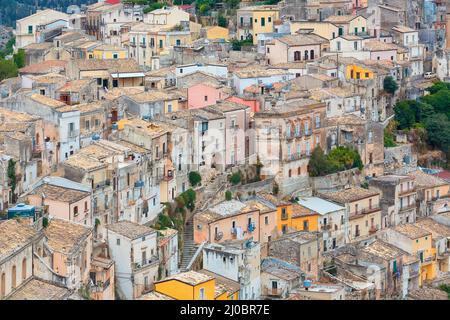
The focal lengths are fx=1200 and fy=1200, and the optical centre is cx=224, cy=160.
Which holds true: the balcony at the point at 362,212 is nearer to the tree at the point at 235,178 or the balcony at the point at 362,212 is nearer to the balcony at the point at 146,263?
the tree at the point at 235,178

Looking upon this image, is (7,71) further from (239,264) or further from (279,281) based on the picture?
(279,281)

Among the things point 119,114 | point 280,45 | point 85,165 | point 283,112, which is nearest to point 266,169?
point 283,112

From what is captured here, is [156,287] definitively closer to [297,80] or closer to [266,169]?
[266,169]

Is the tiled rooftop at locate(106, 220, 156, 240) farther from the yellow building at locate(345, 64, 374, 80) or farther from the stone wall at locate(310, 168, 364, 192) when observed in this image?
the yellow building at locate(345, 64, 374, 80)

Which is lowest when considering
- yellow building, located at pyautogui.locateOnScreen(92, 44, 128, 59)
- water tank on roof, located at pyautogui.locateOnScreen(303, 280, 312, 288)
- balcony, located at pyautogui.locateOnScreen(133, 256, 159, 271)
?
water tank on roof, located at pyautogui.locateOnScreen(303, 280, 312, 288)

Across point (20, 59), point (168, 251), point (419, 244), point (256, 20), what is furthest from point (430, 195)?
point (20, 59)

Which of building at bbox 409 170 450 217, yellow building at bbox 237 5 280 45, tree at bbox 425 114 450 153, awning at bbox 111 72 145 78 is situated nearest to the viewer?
building at bbox 409 170 450 217

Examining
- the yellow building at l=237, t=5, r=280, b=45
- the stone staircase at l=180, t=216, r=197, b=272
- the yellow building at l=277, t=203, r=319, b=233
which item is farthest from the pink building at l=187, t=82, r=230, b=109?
the yellow building at l=237, t=5, r=280, b=45
